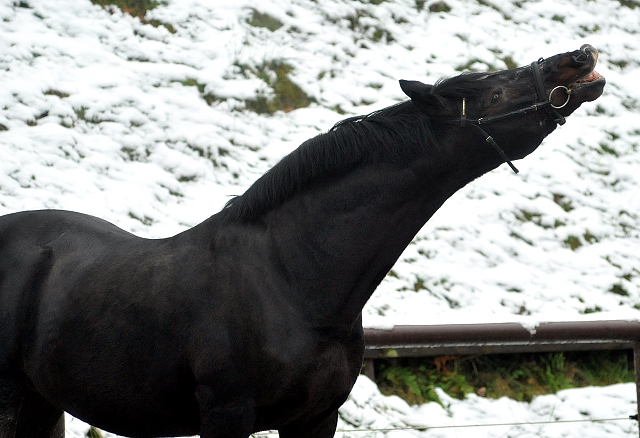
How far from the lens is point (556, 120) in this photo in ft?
7.79

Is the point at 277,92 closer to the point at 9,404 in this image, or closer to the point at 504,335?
the point at 504,335

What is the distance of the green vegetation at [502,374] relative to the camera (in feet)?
15.8

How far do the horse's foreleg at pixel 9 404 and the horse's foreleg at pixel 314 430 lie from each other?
1029 millimetres

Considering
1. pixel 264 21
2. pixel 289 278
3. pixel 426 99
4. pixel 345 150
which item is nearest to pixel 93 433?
pixel 289 278

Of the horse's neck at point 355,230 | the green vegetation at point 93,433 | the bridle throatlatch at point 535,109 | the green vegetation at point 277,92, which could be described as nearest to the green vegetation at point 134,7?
the green vegetation at point 277,92

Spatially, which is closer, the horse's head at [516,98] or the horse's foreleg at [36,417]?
the horse's head at [516,98]

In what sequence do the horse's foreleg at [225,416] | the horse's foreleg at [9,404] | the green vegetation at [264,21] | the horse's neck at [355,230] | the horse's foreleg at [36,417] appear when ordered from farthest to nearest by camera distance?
the green vegetation at [264,21] → the horse's foreleg at [36,417] → the horse's foreleg at [9,404] → the horse's neck at [355,230] → the horse's foreleg at [225,416]

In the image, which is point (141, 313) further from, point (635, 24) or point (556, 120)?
point (635, 24)

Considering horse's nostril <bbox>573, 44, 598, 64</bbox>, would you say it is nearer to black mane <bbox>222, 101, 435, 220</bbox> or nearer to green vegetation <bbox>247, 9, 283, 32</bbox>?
black mane <bbox>222, 101, 435, 220</bbox>

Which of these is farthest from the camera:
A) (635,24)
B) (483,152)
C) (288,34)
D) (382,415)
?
(635,24)

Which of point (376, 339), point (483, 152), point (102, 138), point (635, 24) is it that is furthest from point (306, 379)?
point (635, 24)

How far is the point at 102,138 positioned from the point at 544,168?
4.11m

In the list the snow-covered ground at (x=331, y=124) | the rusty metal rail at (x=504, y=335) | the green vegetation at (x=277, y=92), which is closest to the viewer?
the rusty metal rail at (x=504, y=335)

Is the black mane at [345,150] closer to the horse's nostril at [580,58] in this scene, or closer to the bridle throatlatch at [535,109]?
the bridle throatlatch at [535,109]
